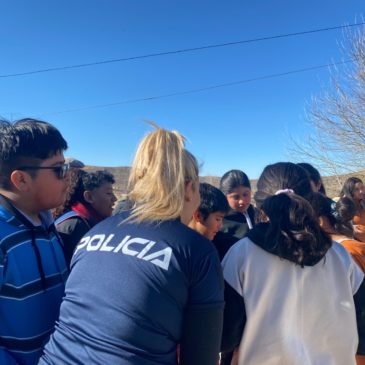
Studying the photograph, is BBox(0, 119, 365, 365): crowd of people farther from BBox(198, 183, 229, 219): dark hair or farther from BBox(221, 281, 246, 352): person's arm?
BBox(198, 183, 229, 219): dark hair

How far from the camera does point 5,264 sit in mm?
1308

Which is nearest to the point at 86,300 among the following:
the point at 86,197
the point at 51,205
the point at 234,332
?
the point at 51,205

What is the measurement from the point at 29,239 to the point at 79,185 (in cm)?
149

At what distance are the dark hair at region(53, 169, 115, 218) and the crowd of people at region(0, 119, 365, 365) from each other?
104 cm

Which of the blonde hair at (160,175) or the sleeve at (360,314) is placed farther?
the sleeve at (360,314)

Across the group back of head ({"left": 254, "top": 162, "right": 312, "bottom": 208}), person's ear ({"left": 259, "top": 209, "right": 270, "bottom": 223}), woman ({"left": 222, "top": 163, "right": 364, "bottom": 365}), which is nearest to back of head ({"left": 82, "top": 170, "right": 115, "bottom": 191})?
back of head ({"left": 254, "top": 162, "right": 312, "bottom": 208})

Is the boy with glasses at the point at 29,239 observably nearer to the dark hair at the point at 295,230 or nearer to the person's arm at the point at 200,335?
the person's arm at the point at 200,335

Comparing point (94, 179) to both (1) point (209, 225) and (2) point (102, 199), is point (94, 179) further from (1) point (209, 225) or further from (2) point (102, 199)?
(1) point (209, 225)

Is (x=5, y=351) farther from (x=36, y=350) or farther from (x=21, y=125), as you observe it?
(x=21, y=125)

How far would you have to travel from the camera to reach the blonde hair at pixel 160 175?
1286 millimetres


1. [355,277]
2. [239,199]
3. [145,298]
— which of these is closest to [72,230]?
[145,298]

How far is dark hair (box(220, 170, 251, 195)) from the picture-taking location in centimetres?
360

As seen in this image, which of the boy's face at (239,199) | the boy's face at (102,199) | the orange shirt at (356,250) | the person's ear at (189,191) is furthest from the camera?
the boy's face at (239,199)

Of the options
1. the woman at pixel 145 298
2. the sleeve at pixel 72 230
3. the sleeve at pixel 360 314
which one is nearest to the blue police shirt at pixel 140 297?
the woman at pixel 145 298
